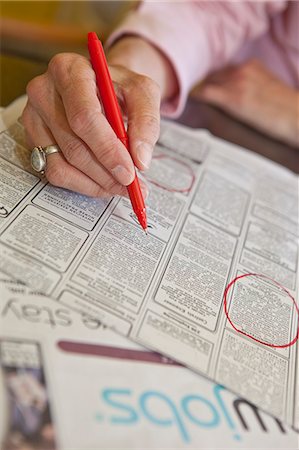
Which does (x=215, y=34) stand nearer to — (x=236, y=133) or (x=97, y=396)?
(x=236, y=133)

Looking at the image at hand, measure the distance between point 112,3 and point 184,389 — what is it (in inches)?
40.5

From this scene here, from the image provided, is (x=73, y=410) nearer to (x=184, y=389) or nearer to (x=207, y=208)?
(x=184, y=389)

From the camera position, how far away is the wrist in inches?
24.5

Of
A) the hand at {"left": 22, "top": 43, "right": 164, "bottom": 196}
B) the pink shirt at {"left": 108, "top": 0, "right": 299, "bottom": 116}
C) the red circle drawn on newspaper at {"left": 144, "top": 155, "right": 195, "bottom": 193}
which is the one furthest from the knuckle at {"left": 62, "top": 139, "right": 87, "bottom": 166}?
the pink shirt at {"left": 108, "top": 0, "right": 299, "bottom": 116}

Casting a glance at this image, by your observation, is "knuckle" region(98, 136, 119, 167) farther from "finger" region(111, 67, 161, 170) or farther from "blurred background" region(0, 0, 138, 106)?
"blurred background" region(0, 0, 138, 106)

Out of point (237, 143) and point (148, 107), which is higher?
point (237, 143)

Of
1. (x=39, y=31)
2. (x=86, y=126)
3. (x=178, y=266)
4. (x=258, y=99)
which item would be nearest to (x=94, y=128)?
(x=86, y=126)

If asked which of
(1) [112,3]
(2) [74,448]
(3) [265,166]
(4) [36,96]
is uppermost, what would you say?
(1) [112,3]

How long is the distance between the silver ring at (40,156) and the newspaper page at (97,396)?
0.13 metres

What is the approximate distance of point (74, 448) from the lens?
287mm

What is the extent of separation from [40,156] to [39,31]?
18.9 inches

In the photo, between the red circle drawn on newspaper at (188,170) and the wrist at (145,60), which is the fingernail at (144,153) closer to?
the red circle drawn on newspaper at (188,170)

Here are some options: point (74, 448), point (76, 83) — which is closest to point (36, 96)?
point (76, 83)

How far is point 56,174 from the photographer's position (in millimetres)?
446
